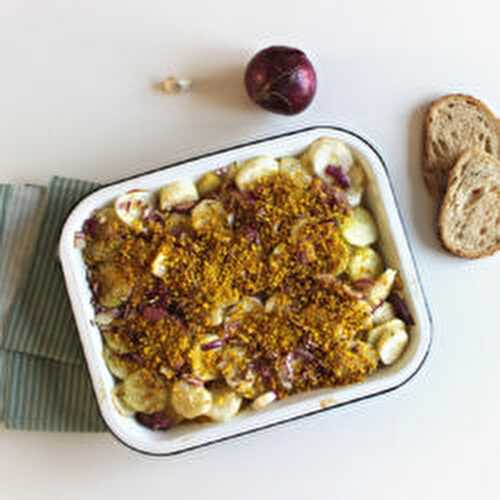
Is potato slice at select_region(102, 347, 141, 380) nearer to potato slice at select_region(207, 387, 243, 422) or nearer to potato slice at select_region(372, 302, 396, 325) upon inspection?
potato slice at select_region(207, 387, 243, 422)

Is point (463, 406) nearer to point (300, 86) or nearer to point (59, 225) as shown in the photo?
point (300, 86)

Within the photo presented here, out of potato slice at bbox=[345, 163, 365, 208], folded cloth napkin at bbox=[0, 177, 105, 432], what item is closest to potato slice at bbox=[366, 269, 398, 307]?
potato slice at bbox=[345, 163, 365, 208]

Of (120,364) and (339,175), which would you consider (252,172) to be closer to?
(339,175)

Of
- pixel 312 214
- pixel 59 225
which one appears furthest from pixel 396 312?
pixel 59 225

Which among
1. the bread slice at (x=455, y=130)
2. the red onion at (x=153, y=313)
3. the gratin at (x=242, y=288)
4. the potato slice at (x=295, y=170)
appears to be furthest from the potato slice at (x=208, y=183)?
the bread slice at (x=455, y=130)

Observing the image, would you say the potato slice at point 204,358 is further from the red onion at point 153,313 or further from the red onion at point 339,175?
the red onion at point 339,175

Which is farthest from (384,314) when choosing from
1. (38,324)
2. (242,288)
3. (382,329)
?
(38,324)
